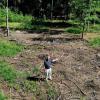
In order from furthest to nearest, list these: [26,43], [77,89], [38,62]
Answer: [26,43], [38,62], [77,89]

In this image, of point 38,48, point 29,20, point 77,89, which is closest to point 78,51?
point 38,48

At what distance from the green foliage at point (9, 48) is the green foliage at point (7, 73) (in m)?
2.77

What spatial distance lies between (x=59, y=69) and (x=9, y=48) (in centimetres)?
558

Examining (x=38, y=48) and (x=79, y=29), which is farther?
(x=79, y=29)

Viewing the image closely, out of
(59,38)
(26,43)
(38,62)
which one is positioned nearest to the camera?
(38,62)

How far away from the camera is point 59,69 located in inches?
981

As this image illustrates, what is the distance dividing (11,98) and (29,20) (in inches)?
941

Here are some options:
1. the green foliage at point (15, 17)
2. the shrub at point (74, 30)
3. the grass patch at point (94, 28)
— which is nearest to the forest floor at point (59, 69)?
the shrub at point (74, 30)

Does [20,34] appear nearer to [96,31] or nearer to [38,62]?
[96,31]

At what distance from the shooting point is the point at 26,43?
31.9 m

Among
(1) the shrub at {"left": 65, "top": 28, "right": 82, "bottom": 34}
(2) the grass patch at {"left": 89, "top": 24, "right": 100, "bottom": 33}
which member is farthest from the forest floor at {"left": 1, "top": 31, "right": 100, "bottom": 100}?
(2) the grass patch at {"left": 89, "top": 24, "right": 100, "bottom": 33}

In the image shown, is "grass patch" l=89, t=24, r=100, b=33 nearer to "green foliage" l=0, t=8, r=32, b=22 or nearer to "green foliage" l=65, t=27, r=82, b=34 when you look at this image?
"green foliage" l=65, t=27, r=82, b=34

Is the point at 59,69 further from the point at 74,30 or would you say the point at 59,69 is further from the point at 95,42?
the point at 74,30

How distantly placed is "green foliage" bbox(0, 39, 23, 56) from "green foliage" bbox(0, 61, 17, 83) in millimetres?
2766
